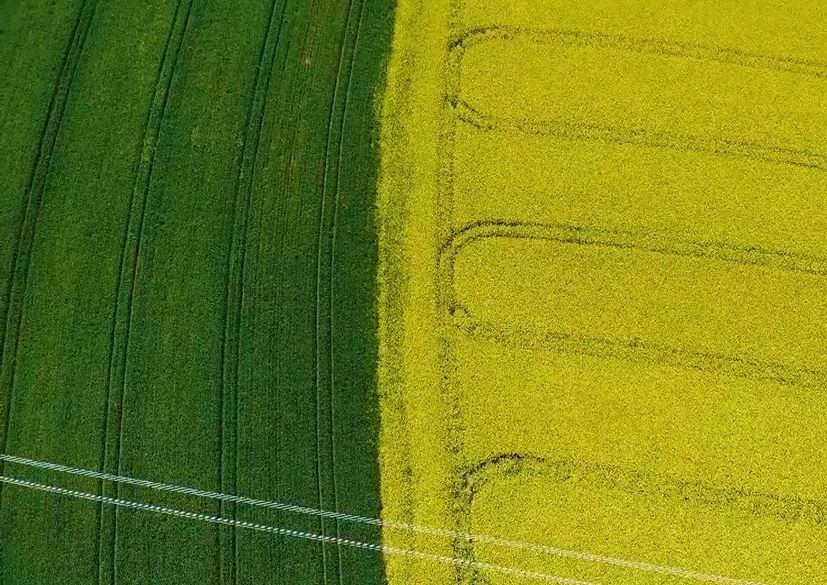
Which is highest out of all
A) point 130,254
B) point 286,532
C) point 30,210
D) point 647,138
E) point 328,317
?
point 647,138

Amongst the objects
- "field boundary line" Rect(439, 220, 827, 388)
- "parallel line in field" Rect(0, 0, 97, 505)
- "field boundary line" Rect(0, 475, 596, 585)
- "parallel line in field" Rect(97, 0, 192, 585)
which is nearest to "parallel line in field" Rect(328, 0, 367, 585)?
"field boundary line" Rect(0, 475, 596, 585)

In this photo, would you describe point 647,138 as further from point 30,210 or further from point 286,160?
point 30,210

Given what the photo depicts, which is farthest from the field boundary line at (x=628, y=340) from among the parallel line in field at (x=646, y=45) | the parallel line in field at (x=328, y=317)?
the parallel line in field at (x=646, y=45)

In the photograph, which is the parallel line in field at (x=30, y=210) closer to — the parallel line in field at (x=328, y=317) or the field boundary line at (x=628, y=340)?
the parallel line in field at (x=328, y=317)

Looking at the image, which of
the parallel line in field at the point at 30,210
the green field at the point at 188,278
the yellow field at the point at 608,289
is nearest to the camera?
the green field at the point at 188,278

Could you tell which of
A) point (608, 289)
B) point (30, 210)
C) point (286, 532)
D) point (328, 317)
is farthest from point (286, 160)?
point (286, 532)

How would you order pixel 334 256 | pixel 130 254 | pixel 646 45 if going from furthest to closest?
1. pixel 646 45
2. pixel 334 256
3. pixel 130 254
